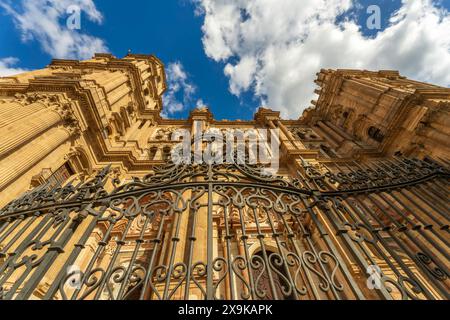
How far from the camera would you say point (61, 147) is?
32.6ft

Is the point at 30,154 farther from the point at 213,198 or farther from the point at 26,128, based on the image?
the point at 213,198

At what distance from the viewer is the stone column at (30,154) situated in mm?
6945

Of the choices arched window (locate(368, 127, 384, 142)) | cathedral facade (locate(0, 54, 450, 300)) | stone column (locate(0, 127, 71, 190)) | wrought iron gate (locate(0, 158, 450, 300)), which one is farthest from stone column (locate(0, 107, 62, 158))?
arched window (locate(368, 127, 384, 142))

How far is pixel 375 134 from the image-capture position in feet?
50.7

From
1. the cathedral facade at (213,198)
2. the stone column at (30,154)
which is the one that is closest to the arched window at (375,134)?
the cathedral facade at (213,198)

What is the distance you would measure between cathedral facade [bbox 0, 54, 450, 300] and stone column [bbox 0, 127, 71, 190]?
0.05 m

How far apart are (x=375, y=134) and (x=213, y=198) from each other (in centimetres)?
1306

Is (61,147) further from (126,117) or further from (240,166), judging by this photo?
(240,166)
